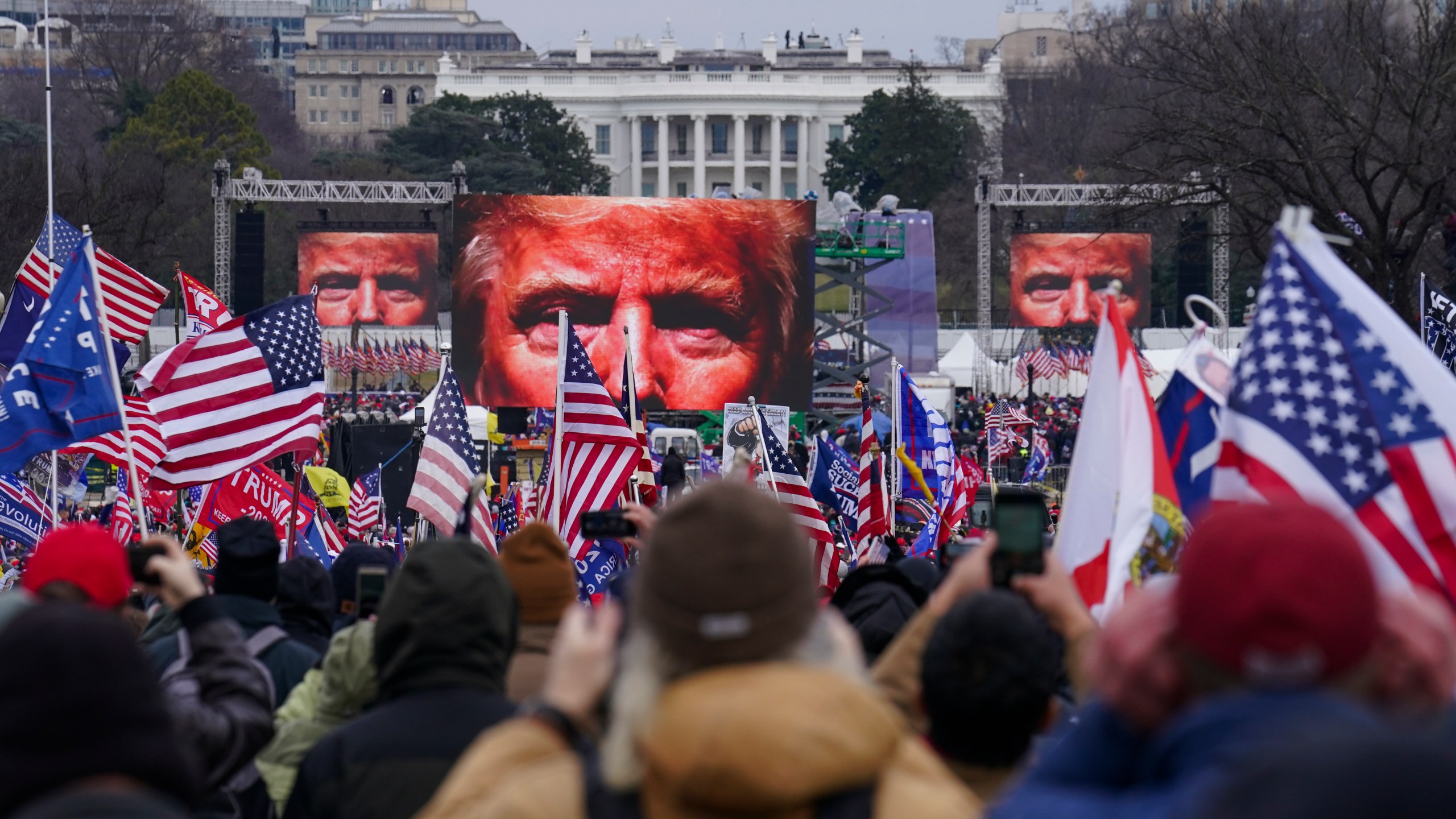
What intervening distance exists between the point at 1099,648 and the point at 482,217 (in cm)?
3409

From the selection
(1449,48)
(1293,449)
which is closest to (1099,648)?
(1293,449)

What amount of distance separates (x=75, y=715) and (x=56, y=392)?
672 centimetres

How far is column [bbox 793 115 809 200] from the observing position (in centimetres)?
11269

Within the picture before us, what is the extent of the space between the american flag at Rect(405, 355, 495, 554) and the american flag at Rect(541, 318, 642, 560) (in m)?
0.43

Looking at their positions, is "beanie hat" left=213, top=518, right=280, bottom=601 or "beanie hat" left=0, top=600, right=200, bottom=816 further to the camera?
"beanie hat" left=213, top=518, right=280, bottom=601

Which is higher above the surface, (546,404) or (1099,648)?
(1099,648)

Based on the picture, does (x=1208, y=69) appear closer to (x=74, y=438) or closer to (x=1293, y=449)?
(x=74, y=438)

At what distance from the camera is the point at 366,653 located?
381 centimetres

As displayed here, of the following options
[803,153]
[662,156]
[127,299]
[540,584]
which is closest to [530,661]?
[540,584]

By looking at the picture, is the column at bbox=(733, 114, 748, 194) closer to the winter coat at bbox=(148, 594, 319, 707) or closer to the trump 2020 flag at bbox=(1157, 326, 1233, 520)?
the trump 2020 flag at bbox=(1157, 326, 1233, 520)

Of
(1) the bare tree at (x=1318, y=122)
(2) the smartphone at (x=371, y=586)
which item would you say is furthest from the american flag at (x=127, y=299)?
(2) the smartphone at (x=371, y=586)

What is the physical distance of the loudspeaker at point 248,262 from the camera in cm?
3981

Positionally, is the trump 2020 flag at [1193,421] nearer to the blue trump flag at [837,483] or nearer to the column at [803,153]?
the blue trump flag at [837,483]

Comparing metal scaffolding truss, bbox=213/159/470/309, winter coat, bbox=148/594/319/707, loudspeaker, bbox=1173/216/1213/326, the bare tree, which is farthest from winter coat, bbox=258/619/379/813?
metal scaffolding truss, bbox=213/159/470/309
